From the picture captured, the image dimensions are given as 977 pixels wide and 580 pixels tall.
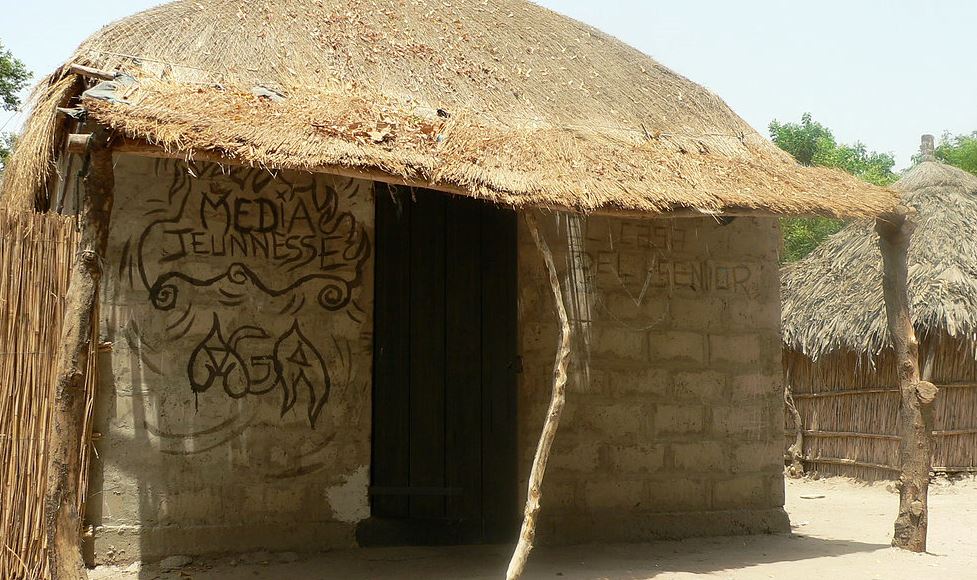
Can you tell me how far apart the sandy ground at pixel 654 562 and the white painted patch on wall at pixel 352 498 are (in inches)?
8.5

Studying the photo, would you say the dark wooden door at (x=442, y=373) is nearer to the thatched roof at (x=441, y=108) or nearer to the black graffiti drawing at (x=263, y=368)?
the black graffiti drawing at (x=263, y=368)

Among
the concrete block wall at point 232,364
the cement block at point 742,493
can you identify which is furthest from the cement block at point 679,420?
the concrete block wall at point 232,364

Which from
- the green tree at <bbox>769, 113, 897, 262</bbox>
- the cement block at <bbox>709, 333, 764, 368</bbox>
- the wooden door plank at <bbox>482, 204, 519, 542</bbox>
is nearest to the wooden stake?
the green tree at <bbox>769, 113, 897, 262</bbox>

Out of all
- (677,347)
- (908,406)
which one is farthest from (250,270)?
(908,406)

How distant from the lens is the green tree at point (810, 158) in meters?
19.9

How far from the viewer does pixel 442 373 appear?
6.06 m

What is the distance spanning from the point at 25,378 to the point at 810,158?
21.4 metres

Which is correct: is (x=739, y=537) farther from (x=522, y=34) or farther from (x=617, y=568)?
(x=522, y=34)

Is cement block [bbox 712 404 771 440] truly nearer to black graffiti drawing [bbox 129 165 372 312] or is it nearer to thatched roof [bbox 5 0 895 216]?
thatched roof [bbox 5 0 895 216]

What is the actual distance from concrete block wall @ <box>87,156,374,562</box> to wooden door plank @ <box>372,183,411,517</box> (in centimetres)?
8

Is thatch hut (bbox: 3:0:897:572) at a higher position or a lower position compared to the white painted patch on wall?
higher

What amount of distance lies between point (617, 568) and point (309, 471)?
6.28ft

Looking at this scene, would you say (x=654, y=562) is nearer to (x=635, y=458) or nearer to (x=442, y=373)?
(x=635, y=458)

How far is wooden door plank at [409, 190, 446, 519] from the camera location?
5.92m
